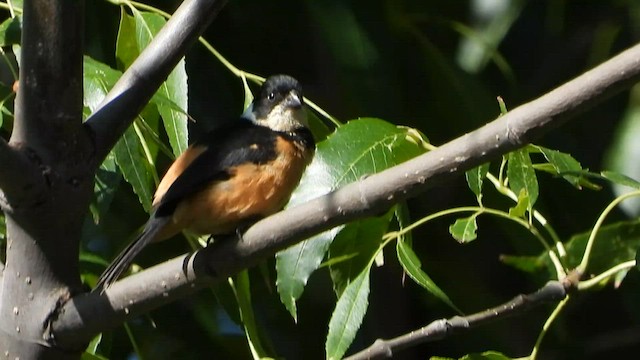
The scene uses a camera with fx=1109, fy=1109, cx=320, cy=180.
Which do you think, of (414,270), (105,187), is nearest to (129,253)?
(105,187)

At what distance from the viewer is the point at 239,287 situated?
230cm

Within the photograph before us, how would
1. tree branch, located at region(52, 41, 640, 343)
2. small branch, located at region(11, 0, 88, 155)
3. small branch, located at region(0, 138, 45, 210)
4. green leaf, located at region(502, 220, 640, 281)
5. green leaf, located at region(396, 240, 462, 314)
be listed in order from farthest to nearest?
green leaf, located at region(502, 220, 640, 281) → green leaf, located at region(396, 240, 462, 314) → small branch, located at region(11, 0, 88, 155) → small branch, located at region(0, 138, 45, 210) → tree branch, located at region(52, 41, 640, 343)

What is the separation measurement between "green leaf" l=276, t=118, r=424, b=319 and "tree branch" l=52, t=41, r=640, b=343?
8.6 inches

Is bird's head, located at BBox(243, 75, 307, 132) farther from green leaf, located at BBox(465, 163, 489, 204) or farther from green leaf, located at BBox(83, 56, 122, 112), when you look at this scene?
green leaf, located at BBox(465, 163, 489, 204)

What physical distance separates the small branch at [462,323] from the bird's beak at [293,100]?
1.15 metres

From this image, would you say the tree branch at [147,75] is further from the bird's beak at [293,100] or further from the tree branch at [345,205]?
the bird's beak at [293,100]

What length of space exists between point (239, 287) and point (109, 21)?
39.5 inches

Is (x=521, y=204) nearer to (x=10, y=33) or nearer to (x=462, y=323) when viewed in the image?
(x=462, y=323)

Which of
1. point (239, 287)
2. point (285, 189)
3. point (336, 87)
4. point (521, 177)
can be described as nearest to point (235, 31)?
point (336, 87)

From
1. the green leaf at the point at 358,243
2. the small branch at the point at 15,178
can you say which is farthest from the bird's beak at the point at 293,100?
the small branch at the point at 15,178

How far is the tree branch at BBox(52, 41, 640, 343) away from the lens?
1451 mm

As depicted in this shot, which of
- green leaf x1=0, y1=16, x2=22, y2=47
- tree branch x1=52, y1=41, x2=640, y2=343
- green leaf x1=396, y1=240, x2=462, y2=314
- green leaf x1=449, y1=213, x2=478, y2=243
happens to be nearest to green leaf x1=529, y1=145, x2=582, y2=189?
green leaf x1=449, y1=213, x2=478, y2=243

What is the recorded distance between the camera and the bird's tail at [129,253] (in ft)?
6.99

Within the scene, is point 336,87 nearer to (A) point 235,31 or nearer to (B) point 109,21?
(A) point 235,31
